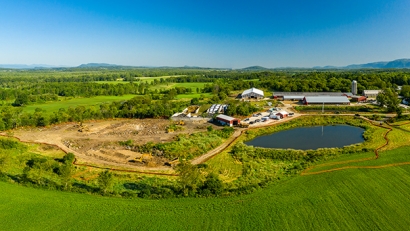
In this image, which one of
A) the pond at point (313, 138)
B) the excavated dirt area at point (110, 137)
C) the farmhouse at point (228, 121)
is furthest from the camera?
the farmhouse at point (228, 121)

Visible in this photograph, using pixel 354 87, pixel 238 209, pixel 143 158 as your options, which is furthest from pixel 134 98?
pixel 354 87

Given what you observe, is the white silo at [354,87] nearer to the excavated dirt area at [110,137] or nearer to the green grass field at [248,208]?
the excavated dirt area at [110,137]

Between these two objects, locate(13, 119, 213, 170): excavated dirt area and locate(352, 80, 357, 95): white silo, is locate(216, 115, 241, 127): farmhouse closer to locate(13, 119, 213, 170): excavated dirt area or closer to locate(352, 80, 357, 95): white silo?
locate(13, 119, 213, 170): excavated dirt area

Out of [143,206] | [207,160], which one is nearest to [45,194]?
[143,206]

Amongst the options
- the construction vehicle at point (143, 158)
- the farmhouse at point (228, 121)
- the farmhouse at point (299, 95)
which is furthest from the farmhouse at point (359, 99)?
the construction vehicle at point (143, 158)

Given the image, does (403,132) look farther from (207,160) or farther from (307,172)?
(207,160)

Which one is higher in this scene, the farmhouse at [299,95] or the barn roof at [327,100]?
the farmhouse at [299,95]

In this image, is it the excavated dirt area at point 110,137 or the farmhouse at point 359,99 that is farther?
the farmhouse at point 359,99
